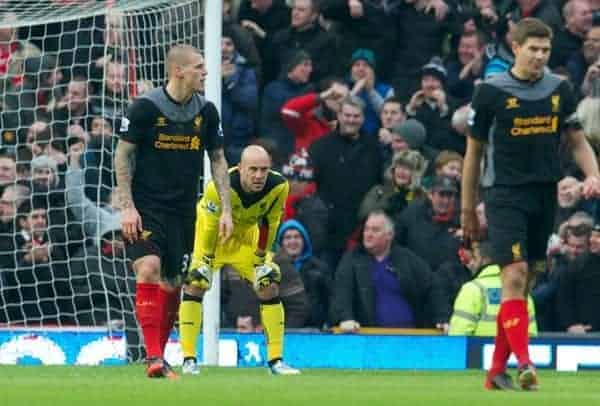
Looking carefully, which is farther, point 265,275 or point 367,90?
point 367,90

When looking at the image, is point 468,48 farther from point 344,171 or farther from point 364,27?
point 344,171

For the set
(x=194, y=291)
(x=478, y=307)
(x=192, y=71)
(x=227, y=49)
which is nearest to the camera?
(x=192, y=71)

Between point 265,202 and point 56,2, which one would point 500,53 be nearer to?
point 56,2

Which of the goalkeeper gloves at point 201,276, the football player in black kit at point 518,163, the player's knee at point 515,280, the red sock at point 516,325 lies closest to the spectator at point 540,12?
the goalkeeper gloves at point 201,276

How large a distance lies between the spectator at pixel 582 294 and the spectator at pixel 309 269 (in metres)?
2.21

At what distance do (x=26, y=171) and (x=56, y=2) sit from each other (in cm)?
192

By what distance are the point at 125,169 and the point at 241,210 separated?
1501 mm

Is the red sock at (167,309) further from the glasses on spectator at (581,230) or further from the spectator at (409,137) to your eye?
the spectator at (409,137)

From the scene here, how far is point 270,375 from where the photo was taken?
13.5 m

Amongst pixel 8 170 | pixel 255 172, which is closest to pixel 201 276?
pixel 255 172

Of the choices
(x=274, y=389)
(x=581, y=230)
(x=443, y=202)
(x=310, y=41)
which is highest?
(x=310, y=41)

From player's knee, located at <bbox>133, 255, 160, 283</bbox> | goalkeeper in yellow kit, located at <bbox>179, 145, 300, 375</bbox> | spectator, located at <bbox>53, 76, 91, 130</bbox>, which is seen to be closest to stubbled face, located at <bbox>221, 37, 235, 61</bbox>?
spectator, located at <bbox>53, 76, 91, 130</bbox>

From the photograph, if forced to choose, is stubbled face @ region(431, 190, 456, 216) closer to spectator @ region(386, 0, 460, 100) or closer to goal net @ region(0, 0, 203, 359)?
goal net @ region(0, 0, 203, 359)

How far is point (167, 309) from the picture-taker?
529 inches
